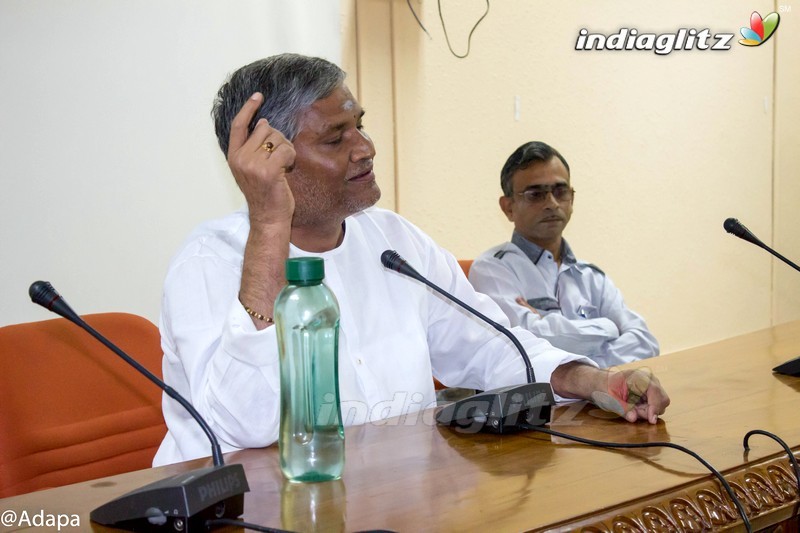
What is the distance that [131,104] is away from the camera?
2.74 meters

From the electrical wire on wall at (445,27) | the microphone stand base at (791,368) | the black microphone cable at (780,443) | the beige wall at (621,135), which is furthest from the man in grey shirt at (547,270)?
the black microphone cable at (780,443)

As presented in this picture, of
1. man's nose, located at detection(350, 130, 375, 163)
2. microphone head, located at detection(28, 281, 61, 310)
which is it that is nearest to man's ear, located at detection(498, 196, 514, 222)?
man's nose, located at detection(350, 130, 375, 163)

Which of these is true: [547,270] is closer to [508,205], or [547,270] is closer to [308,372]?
[508,205]

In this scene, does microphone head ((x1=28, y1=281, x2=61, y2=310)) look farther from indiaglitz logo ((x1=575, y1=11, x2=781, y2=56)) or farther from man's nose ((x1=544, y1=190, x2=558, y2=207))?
indiaglitz logo ((x1=575, y1=11, x2=781, y2=56))

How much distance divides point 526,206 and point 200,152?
1189 mm

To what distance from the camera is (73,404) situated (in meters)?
1.73

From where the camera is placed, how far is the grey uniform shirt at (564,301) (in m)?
2.82

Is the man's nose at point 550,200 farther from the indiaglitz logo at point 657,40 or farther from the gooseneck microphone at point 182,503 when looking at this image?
the gooseneck microphone at point 182,503

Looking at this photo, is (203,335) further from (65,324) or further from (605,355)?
(605,355)

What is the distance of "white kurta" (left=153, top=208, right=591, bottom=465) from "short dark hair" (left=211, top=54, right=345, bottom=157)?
23cm

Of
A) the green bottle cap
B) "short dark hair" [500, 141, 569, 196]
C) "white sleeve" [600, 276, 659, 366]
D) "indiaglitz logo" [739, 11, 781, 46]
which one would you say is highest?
"indiaglitz logo" [739, 11, 781, 46]

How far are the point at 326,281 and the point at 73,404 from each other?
58 centimetres

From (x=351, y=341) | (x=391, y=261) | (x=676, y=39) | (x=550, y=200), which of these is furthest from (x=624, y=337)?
(x=676, y=39)

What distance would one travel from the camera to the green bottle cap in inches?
43.0
